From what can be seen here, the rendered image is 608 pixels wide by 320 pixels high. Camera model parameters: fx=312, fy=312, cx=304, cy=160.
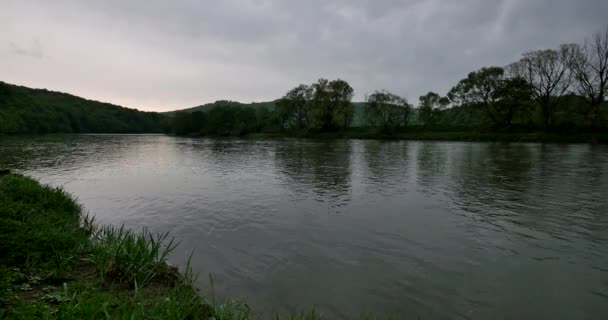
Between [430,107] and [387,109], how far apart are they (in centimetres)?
1361

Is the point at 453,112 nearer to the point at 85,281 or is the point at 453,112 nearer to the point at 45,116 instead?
the point at 85,281

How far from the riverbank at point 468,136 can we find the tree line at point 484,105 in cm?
277

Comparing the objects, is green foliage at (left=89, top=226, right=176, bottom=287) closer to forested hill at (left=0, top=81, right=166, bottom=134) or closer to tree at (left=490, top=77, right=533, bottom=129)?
tree at (left=490, top=77, right=533, bottom=129)

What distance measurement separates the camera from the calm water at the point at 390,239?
5832 mm

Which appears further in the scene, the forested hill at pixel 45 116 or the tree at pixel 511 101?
the forested hill at pixel 45 116

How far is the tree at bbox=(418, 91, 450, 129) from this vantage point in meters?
93.6

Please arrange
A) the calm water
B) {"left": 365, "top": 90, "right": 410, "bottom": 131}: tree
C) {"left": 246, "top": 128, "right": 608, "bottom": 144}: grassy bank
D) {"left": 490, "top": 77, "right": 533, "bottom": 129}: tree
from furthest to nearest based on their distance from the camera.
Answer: {"left": 365, "top": 90, "right": 410, "bottom": 131}: tree, {"left": 490, "top": 77, "right": 533, "bottom": 129}: tree, {"left": 246, "top": 128, "right": 608, "bottom": 144}: grassy bank, the calm water

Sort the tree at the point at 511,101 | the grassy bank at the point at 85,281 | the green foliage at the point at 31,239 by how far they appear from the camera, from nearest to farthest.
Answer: the grassy bank at the point at 85,281
the green foliage at the point at 31,239
the tree at the point at 511,101

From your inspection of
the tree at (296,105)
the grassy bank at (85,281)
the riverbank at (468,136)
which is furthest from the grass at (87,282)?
the tree at (296,105)

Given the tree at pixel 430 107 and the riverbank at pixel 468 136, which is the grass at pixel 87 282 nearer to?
the riverbank at pixel 468 136

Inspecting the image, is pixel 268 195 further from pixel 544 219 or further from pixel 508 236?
pixel 544 219

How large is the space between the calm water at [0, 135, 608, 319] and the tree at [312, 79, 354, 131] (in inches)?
2987

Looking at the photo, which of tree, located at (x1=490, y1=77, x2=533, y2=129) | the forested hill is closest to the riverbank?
tree, located at (x1=490, y1=77, x2=533, y2=129)

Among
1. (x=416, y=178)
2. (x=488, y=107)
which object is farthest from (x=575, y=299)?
(x=488, y=107)
